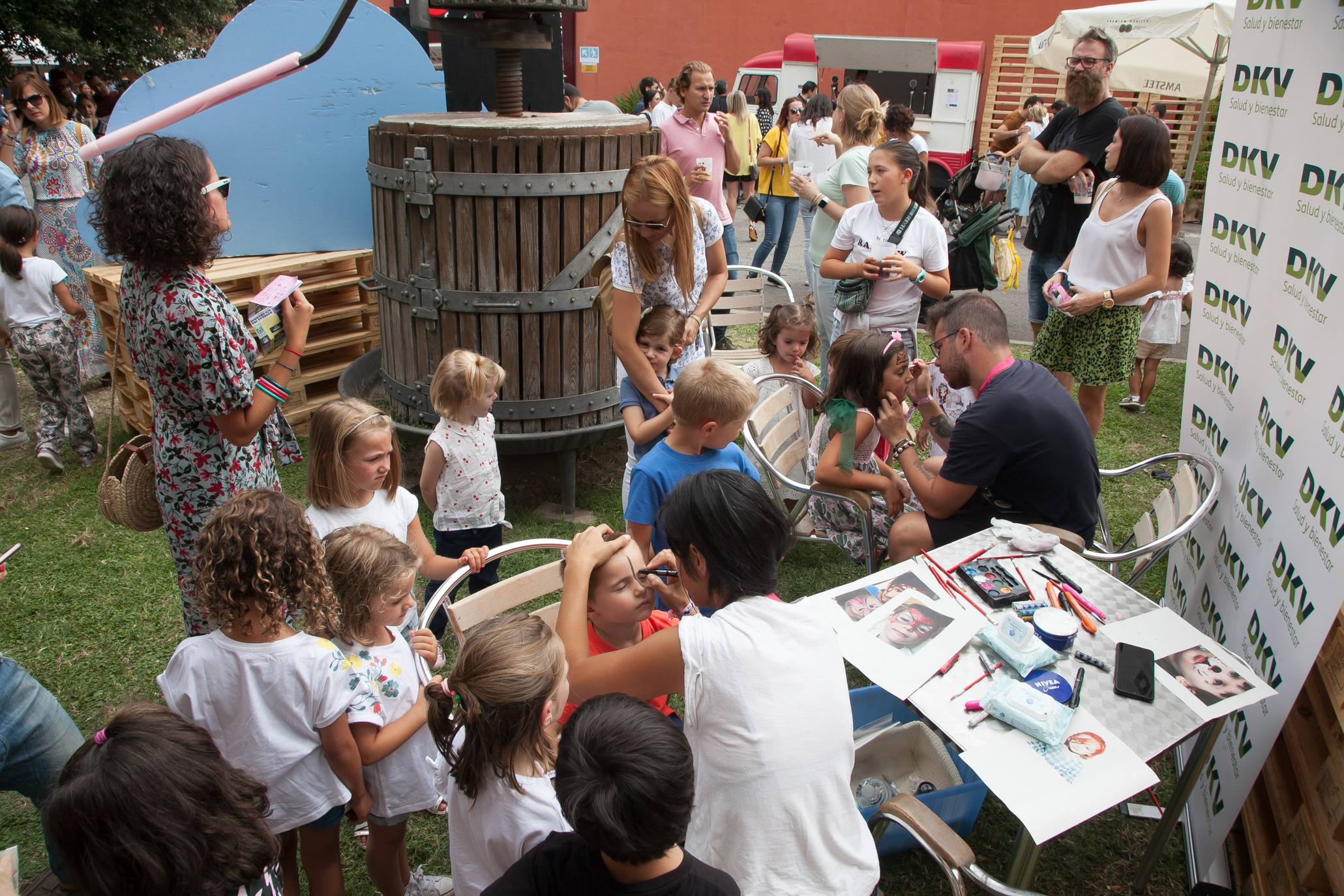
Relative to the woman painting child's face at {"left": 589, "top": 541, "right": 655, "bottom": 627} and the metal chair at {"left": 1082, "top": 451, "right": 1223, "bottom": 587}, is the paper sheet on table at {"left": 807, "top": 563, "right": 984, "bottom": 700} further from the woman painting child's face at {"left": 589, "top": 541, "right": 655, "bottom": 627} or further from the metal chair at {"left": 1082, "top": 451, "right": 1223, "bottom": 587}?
the metal chair at {"left": 1082, "top": 451, "right": 1223, "bottom": 587}

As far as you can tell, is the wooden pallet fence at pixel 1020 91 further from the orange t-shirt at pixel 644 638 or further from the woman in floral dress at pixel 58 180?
the orange t-shirt at pixel 644 638

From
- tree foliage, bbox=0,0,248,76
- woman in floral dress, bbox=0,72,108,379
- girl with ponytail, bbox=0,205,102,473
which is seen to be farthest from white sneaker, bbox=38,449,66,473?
tree foliage, bbox=0,0,248,76

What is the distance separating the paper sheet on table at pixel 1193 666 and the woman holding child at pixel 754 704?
1000 millimetres

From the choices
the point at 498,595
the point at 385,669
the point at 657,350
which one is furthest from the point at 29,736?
the point at 657,350

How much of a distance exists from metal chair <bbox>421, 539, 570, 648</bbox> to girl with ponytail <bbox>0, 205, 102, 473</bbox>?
12.1ft

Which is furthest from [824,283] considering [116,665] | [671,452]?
[116,665]

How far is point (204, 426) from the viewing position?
266 cm

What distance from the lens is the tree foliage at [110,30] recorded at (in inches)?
579

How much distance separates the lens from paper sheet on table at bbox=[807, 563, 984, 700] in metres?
2.28

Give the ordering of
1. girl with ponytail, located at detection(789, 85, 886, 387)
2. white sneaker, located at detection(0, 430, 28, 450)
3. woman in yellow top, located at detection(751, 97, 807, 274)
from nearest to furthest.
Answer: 1. white sneaker, located at detection(0, 430, 28, 450)
2. girl with ponytail, located at detection(789, 85, 886, 387)
3. woman in yellow top, located at detection(751, 97, 807, 274)

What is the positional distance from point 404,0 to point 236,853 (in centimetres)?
1104

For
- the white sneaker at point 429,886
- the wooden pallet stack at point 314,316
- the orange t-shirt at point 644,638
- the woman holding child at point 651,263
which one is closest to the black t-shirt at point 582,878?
the orange t-shirt at point 644,638

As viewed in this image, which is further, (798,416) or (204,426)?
(798,416)

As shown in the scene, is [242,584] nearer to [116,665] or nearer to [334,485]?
[334,485]
